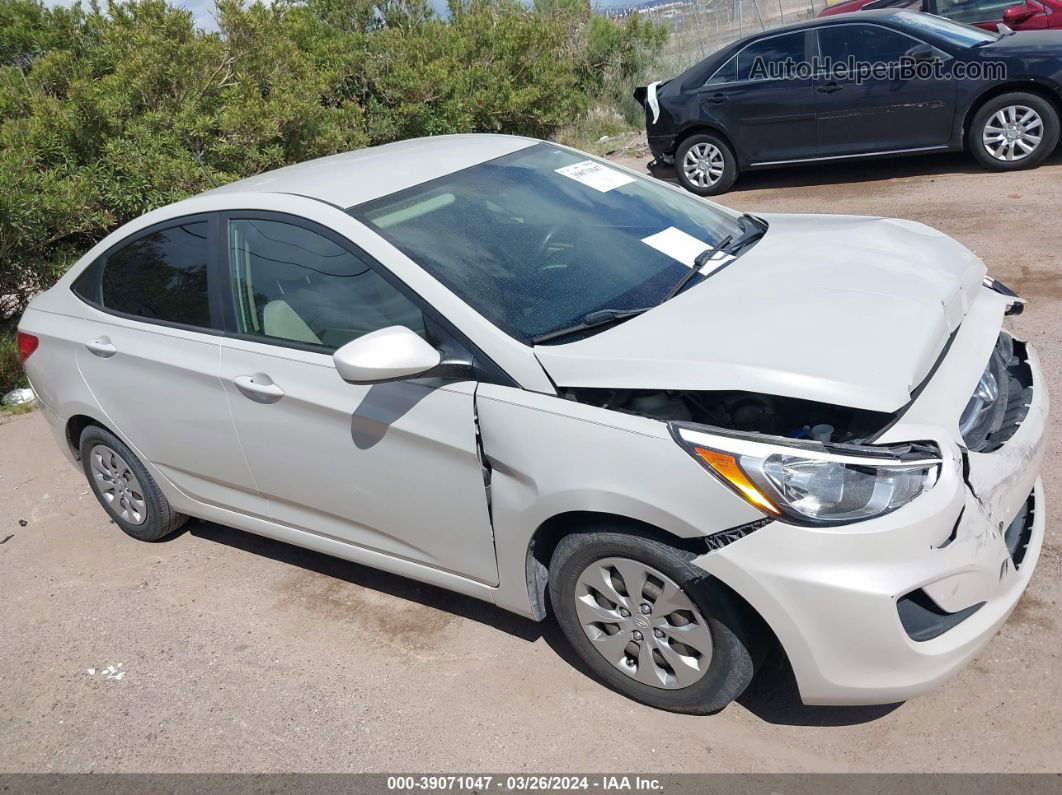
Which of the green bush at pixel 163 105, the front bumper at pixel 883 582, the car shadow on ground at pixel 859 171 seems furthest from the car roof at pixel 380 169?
the car shadow on ground at pixel 859 171

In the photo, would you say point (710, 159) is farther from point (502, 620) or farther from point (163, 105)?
point (502, 620)

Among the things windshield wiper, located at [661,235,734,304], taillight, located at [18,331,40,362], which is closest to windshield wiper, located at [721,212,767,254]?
windshield wiper, located at [661,235,734,304]

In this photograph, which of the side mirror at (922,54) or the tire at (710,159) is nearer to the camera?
the side mirror at (922,54)

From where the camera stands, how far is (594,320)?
Result: 3.18m

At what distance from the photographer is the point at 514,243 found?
3510 mm

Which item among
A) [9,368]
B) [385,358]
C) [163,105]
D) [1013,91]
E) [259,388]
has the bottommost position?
[9,368]

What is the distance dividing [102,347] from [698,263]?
8.48ft

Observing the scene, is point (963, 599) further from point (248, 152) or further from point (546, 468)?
point (248, 152)

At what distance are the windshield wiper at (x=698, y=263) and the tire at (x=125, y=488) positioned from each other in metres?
2.55

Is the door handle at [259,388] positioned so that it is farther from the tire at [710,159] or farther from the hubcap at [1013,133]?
the hubcap at [1013,133]

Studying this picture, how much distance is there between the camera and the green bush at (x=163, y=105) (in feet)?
23.3

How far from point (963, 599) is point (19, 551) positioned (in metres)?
4.43

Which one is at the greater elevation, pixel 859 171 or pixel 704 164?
pixel 704 164

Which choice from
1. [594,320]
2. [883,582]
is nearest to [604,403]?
[594,320]
